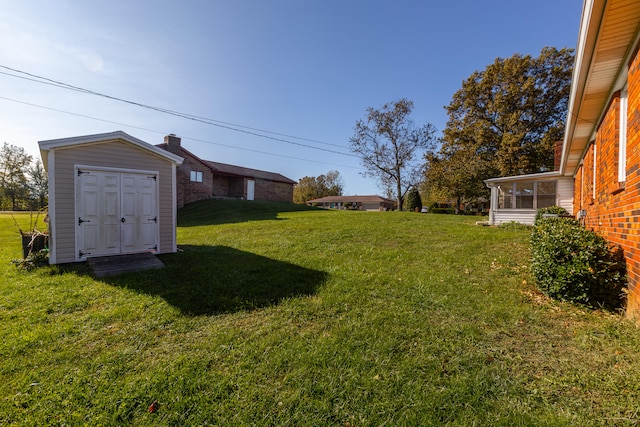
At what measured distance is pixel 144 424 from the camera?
195 centimetres

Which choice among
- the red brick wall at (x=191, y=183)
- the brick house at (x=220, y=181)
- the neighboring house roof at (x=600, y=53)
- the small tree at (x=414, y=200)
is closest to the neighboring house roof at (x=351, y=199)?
the brick house at (x=220, y=181)

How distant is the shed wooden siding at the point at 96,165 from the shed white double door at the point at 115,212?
0.46 ft

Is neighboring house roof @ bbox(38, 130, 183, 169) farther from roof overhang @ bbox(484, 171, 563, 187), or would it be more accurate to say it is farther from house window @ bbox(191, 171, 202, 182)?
house window @ bbox(191, 171, 202, 182)

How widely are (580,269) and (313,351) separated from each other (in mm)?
3688

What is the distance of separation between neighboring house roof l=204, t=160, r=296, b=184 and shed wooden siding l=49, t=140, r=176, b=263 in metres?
18.2

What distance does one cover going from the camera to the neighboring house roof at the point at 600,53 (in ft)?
8.76

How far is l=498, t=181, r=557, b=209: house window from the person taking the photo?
13.1m

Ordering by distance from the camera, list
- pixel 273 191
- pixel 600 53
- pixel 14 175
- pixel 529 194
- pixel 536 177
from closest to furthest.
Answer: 1. pixel 600 53
2. pixel 536 177
3. pixel 529 194
4. pixel 273 191
5. pixel 14 175

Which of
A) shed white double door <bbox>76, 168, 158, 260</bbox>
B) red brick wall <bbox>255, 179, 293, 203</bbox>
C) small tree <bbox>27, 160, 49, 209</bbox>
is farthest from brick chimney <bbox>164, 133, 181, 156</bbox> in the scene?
small tree <bbox>27, 160, 49, 209</bbox>

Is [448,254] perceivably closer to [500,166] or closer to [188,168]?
[500,166]

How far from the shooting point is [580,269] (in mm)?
3633

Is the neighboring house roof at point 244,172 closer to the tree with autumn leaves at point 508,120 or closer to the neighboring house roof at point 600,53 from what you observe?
the tree with autumn leaves at point 508,120

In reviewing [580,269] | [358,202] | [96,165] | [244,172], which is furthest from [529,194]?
[358,202]

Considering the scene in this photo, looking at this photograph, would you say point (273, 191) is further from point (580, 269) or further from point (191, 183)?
point (580, 269)
